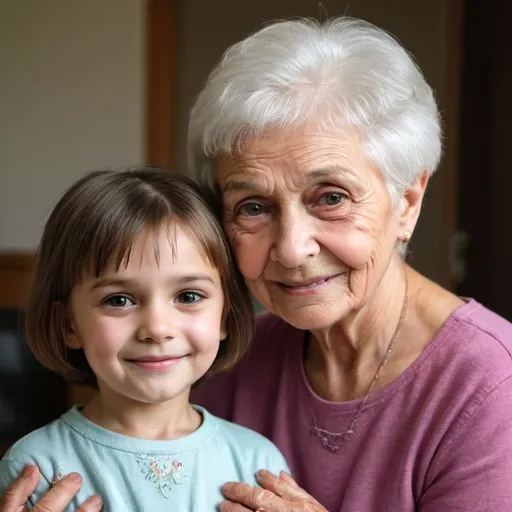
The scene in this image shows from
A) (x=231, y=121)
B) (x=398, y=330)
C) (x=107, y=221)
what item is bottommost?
(x=398, y=330)

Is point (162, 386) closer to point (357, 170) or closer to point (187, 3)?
point (357, 170)

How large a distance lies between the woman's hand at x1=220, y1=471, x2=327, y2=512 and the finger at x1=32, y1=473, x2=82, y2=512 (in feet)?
0.80

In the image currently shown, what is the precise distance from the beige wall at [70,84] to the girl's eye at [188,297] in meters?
2.48

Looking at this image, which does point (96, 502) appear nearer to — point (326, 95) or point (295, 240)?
point (295, 240)

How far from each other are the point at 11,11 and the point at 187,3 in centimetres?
84

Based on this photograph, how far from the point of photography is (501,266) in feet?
11.6

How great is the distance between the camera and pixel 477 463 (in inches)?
51.4

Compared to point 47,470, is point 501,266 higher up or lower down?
lower down

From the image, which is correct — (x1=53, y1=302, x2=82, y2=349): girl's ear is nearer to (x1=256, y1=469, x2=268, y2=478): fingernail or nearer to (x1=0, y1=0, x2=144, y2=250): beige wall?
(x1=256, y1=469, x2=268, y2=478): fingernail

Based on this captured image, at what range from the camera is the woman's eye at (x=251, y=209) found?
143 cm

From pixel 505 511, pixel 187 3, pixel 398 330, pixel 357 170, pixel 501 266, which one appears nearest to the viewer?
pixel 505 511

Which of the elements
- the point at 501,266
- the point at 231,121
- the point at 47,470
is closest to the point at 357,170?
the point at 231,121

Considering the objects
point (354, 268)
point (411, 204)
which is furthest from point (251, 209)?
point (411, 204)

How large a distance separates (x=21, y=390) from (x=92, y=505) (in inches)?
41.9
